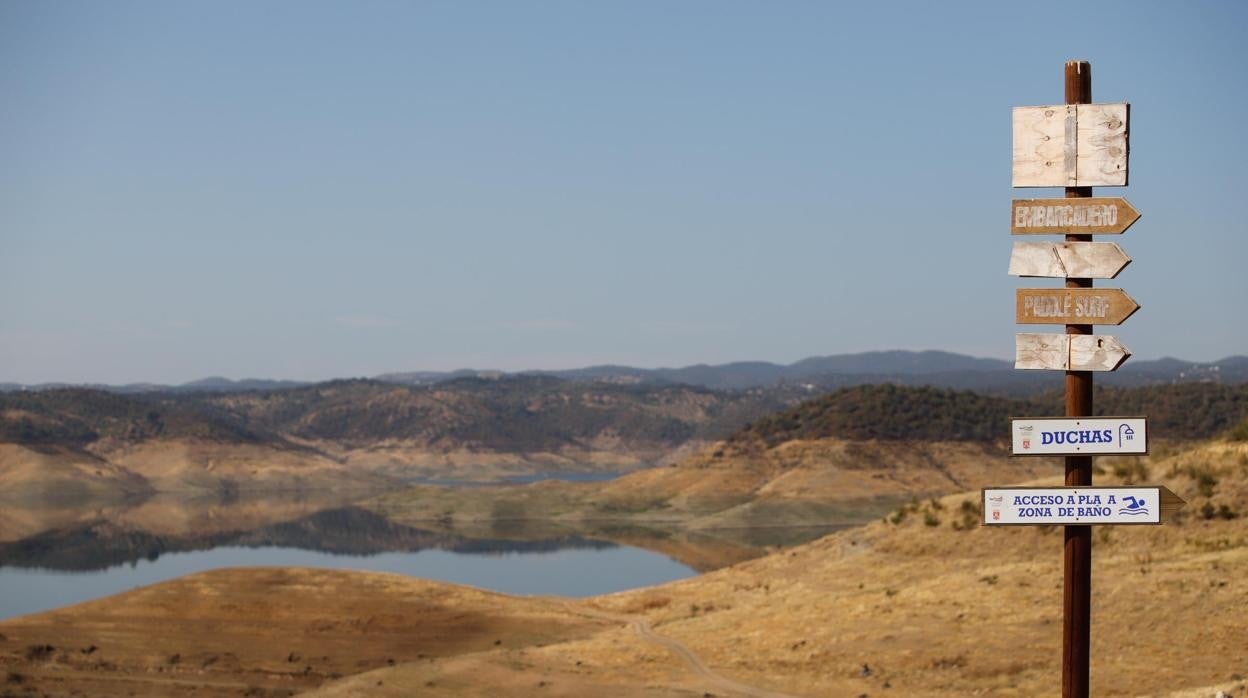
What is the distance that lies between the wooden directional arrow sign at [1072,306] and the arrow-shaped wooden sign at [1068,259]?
0.45 feet

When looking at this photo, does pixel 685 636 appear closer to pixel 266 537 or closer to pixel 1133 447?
pixel 1133 447

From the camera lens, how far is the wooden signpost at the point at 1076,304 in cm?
1109

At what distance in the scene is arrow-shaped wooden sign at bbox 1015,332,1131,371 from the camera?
1102 cm

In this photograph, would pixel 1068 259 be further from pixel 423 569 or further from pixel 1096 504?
pixel 423 569

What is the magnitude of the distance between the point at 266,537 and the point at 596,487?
83.4 feet

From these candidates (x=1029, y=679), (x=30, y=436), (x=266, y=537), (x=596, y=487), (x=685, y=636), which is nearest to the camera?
(x=1029, y=679)

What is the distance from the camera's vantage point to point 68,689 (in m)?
28.0

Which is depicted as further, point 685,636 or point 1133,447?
point 685,636

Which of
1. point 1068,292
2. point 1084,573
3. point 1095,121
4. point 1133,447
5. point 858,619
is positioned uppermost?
point 1095,121

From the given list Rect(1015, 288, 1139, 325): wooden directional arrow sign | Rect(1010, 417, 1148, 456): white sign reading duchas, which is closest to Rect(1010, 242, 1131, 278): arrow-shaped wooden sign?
Rect(1015, 288, 1139, 325): wooden directional arrow sign

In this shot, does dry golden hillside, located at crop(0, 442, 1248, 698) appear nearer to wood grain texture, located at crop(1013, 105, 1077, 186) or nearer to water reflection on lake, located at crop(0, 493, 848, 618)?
wood grain texture, located at crop(1013, 105, 1077, 186)

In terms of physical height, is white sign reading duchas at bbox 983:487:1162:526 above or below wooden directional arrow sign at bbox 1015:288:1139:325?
below

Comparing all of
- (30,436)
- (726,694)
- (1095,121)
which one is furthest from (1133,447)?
(30,436)

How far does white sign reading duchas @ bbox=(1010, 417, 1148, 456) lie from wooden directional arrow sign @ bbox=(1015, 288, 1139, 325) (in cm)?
79
